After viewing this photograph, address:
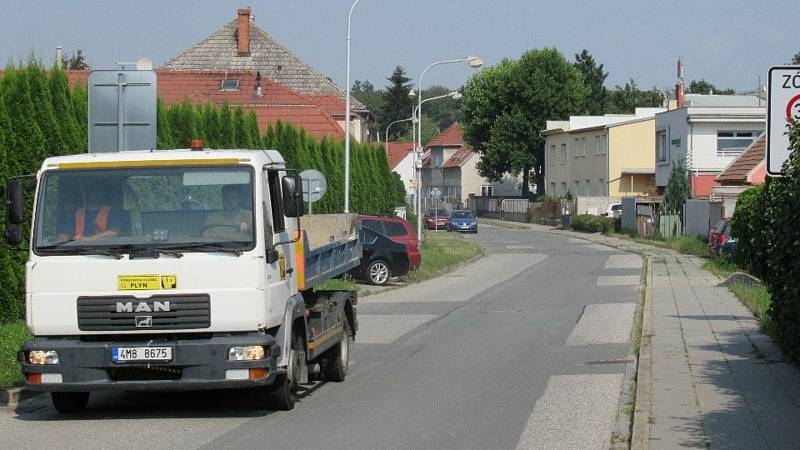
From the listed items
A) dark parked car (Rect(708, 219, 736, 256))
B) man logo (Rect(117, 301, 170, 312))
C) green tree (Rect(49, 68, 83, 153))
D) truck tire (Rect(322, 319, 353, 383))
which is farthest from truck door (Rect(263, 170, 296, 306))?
dark parked car (Rect(708, 219, 736, 256))

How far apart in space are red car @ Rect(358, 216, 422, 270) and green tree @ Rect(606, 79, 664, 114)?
98.9 metres

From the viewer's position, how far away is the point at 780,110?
452 inches

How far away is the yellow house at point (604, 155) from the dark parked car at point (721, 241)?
36.7 meters

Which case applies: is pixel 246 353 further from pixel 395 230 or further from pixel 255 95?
pixel 255 95

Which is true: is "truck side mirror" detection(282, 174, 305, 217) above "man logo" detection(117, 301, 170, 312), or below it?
above

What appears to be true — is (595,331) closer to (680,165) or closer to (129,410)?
(129,410)

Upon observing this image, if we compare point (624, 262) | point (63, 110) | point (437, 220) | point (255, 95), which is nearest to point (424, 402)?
point (63, 110)

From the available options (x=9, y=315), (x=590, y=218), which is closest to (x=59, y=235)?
(x=9, y=315)

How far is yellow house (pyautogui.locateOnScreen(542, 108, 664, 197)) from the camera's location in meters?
77.9

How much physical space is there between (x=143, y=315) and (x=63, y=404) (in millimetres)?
1539

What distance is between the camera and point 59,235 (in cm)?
1067

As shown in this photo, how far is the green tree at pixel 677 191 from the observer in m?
56.4

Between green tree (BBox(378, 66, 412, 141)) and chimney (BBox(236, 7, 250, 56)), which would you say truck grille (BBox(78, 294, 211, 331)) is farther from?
green tree (BBox(378, 66, 412, 141))

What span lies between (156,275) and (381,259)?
20.2 metres
